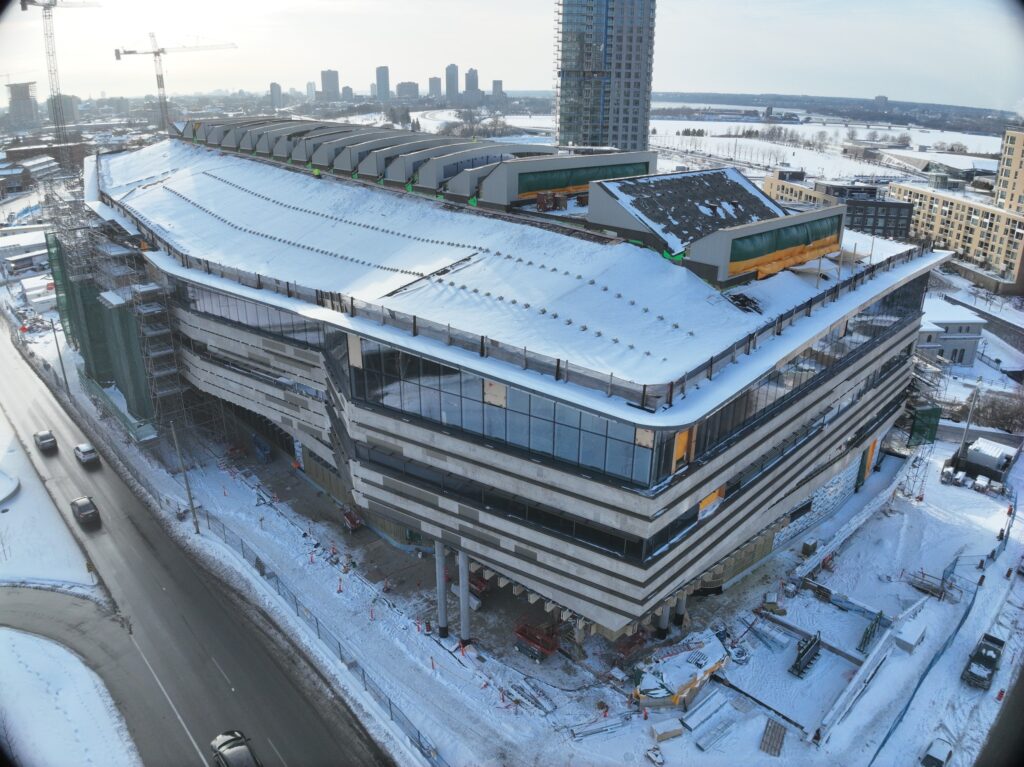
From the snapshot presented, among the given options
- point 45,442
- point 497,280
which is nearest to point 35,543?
point 45,442

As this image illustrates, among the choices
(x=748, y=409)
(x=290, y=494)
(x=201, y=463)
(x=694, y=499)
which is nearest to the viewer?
(x=694, y=499)

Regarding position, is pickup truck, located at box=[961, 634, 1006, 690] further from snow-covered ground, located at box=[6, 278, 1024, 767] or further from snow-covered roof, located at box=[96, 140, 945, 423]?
snow-covered roof, located at box=[96, 140, 945, 423]

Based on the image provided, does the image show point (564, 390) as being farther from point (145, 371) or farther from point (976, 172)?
point (976, 172)

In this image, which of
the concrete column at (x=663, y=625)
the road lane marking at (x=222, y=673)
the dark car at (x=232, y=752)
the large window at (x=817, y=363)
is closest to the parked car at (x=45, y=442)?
the road lane marking at (x=222, y=673)

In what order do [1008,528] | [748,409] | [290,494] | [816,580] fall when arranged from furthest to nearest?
[290,494] < [1008,528] < [816,580] < [748,409]

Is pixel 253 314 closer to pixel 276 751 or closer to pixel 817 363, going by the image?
pixel 276 751

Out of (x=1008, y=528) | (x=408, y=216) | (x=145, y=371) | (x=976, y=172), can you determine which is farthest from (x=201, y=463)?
(x=976, y=172)
